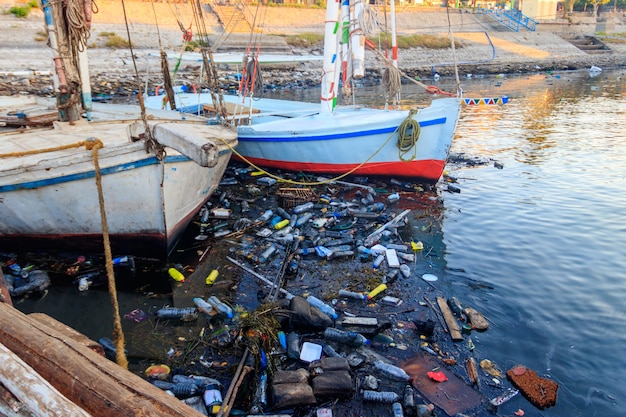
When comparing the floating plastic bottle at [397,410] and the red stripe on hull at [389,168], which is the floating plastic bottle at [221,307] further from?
the red stripe on hull at [389,168]

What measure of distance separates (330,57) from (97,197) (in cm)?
834

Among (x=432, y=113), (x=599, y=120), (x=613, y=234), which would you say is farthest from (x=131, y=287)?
(x=599, y=120)

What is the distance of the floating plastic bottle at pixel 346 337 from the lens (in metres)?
6.00

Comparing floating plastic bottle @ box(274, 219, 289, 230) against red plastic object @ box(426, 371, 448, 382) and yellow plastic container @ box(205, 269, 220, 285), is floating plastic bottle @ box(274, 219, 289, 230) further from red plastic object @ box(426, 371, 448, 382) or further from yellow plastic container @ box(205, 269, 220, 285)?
red plastic object @ box(426, 371, 448, 382)

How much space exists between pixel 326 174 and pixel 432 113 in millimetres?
3615

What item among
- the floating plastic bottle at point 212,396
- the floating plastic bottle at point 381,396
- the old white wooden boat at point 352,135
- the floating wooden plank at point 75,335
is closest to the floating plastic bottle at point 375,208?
the old white wooden boat at point 352,135

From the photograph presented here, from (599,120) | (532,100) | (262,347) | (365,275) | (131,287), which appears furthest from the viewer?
(532,100)

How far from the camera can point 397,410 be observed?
4.91 meters

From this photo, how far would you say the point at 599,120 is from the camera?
2323 centimetres

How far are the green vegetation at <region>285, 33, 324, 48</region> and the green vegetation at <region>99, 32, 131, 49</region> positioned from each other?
54.4ft

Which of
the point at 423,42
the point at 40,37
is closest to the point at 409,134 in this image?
the point at 40,37

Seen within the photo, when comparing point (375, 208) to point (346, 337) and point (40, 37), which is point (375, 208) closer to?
point (346, 337)

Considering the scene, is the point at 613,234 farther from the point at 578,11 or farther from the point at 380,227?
the point at 578,11

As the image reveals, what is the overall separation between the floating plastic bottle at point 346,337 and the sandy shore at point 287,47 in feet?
65.8
